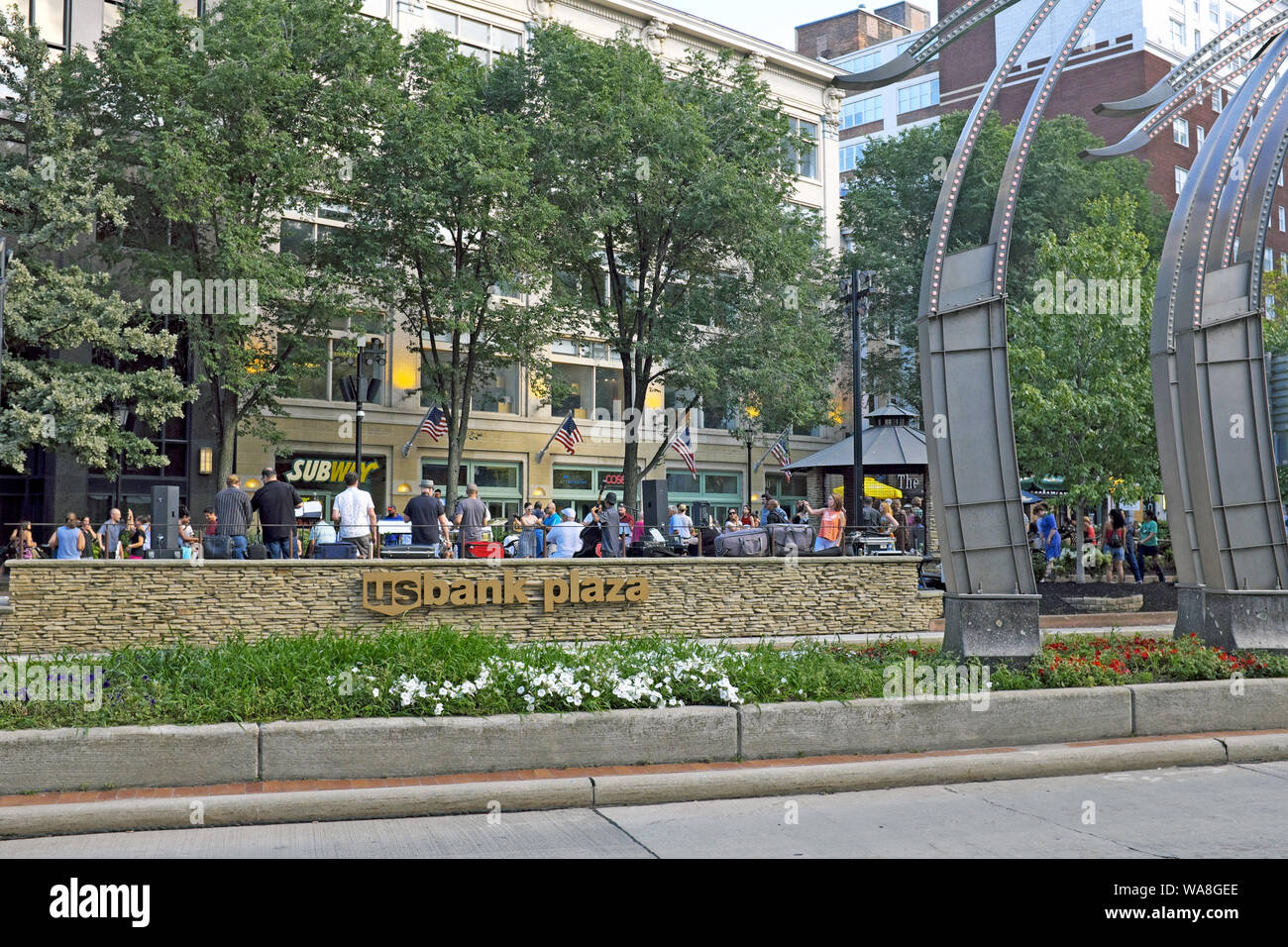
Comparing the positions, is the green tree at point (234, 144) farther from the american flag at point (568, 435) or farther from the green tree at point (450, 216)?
the american flag at point (568, 435)

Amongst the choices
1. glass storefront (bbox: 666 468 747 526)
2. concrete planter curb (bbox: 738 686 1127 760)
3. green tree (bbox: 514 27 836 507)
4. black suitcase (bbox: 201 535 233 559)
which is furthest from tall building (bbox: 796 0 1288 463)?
concrete planter curb (bbox: 738 686 1127 760)

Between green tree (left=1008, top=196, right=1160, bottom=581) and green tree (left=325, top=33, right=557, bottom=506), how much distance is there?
12571 millimetres

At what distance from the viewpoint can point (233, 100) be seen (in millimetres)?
27594

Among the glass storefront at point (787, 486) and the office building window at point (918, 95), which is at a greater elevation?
the office building window at point (918, 95)

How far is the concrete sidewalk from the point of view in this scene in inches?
288

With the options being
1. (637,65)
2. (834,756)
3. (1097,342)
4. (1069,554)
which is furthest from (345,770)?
(637,65)

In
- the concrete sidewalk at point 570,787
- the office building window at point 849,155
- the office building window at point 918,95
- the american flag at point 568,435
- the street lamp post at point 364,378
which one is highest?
the office building window at point 918,95

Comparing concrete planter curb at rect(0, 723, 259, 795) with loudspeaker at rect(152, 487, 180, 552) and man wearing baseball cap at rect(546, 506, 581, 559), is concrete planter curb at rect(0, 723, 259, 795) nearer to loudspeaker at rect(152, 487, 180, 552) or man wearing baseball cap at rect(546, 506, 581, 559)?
loudspeaker at rect(152, 487, 180, 552)

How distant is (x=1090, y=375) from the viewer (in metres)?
26.4

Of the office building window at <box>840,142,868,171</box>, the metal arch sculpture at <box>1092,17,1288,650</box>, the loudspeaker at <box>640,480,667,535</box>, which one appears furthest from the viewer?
the office building window at <box>840,142,868,171</box>

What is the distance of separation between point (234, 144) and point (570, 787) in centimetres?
2441

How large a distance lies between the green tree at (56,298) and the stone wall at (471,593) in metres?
12.2

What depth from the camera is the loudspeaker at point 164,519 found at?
20.4 meters

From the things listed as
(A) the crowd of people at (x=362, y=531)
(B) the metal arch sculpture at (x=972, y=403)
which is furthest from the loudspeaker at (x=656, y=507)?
(B) the metal arch sculpture at (x=972, y=403)
